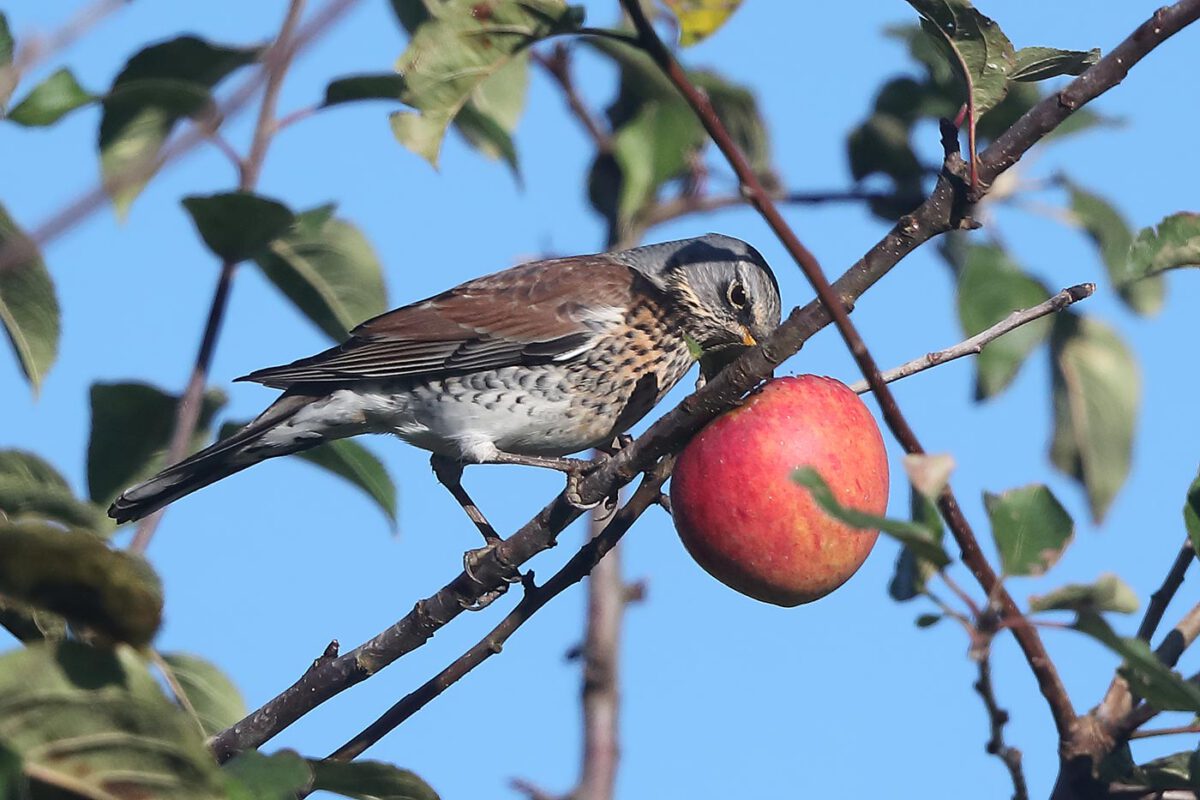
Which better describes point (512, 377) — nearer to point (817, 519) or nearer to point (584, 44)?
point (584, 44)

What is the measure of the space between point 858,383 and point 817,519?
59 cm

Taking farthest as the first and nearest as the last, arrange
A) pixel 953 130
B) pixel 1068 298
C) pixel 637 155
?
1. pixel 637 155
2. pixel 1068 298
3. pixel 953 130

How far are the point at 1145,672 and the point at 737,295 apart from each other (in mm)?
4348

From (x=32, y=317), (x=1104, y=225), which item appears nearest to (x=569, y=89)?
(x=1104, y=225)

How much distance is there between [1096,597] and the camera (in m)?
2.35

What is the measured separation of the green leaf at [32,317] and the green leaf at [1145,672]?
2.84 m

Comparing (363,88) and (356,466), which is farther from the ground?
(363,88)

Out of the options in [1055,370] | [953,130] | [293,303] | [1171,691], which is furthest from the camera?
[1055,370]

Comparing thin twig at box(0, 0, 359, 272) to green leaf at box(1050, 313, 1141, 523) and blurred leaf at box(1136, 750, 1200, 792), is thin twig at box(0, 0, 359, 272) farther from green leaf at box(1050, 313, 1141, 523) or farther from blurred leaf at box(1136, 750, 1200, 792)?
green leaf at box(1050, 313, 1141, 523)

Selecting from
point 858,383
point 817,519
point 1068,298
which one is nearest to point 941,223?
point 1068,298

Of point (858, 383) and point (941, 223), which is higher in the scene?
point (858, 383)

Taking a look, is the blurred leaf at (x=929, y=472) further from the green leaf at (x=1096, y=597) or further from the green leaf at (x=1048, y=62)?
the green leaf at (x=1048, y=62)

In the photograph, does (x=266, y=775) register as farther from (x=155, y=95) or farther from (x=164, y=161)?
(x=155, y=95)

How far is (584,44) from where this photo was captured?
6.25 m
